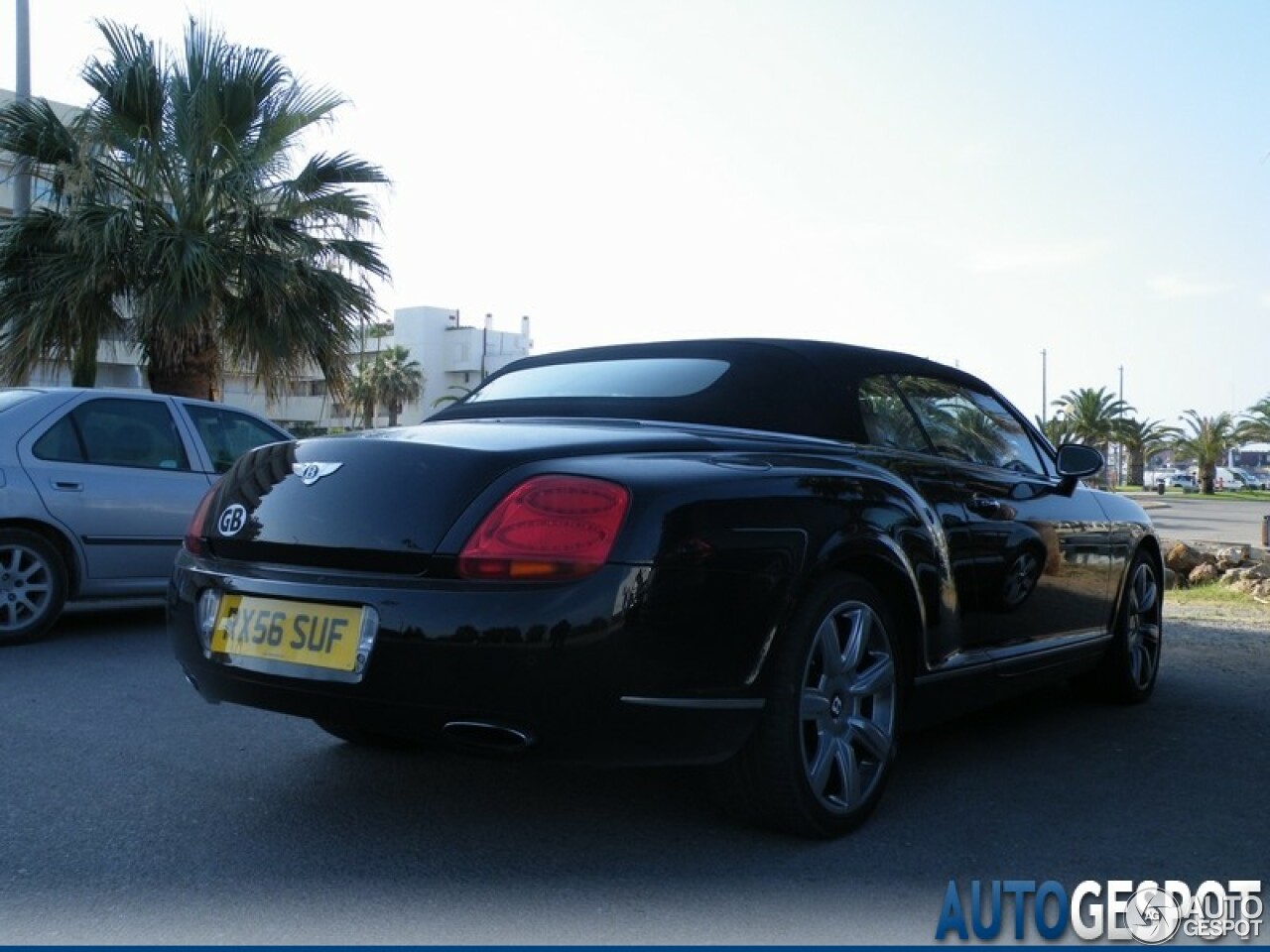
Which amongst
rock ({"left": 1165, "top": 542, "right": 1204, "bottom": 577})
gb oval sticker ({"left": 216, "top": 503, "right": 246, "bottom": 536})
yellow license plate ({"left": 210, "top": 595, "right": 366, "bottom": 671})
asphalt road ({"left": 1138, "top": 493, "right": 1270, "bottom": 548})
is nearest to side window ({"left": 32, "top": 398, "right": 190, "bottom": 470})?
gb oval sticker ({"left": 216, "top": 503, "right": 246, "bottom": 536})

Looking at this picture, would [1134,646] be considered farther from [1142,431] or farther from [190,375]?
[1142,431]

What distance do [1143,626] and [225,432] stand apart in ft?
17.5

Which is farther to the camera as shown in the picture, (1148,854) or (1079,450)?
(1079,450)

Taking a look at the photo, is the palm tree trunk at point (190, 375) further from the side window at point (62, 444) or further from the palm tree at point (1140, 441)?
the palm tree at point (1140, 441)

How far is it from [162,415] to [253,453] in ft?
13.7

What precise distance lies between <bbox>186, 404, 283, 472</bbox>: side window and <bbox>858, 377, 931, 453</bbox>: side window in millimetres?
4543

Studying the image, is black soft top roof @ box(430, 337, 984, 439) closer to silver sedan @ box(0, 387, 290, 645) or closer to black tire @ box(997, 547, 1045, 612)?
black tire @ box(997, 547, 1045, 612)

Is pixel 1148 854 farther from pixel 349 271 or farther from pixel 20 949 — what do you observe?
pixel 349 271

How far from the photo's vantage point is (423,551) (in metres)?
3.07

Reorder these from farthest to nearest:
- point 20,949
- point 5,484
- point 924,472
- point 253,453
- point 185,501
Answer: point 185,501 → point 5,484 → point 924,472 → point 253,453 → point 20,949

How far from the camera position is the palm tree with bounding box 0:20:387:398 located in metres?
12.5

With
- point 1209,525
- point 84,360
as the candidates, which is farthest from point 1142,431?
point 84,360

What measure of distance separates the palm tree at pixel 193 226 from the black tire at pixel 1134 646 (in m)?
9.53

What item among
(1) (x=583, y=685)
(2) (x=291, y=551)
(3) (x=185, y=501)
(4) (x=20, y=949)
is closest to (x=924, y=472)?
(1) (x=583, y=685)
